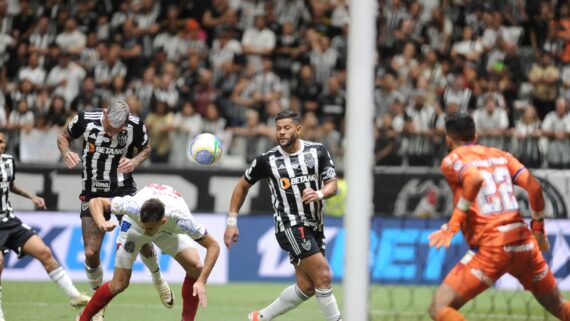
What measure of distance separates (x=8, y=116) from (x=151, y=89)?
2377 mm

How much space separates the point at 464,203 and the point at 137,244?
113 inches

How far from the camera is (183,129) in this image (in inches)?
637

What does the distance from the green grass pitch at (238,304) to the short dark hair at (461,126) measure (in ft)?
10.8

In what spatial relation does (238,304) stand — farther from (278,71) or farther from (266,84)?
(278,71)

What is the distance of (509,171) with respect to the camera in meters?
7.37

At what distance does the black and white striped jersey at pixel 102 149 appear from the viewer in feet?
32.6

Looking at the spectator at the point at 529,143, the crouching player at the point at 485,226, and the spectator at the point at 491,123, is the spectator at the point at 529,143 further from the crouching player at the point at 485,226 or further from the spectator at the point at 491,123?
the crouching player at the point at 485,226

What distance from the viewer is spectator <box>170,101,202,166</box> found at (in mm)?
15703

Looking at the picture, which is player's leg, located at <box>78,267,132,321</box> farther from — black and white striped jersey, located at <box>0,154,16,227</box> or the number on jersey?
the number on jersey

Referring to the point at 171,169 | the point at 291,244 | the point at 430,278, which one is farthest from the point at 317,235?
the point at 171,169

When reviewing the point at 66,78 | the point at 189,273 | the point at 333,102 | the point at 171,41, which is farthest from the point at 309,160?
the point at 171,41

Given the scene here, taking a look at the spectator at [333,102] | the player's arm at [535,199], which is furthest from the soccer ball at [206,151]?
the spectator at [333,102]

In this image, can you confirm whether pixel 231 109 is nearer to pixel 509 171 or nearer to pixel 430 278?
pixel 430 278

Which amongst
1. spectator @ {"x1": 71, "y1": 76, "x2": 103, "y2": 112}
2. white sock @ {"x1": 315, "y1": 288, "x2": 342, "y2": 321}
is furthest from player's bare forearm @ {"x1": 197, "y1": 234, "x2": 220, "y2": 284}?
spectator @ {"x1": 71, "y1": 76, "x2": 103, "y2": 112}
